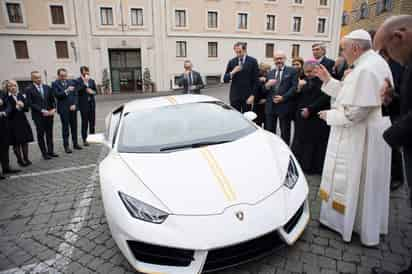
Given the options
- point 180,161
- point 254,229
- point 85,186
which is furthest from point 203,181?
point 85,186

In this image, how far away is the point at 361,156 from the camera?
2.35 meters

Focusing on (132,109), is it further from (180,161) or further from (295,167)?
(295,167)

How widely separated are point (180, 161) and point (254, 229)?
0.91m

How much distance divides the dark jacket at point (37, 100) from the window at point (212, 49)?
22.8 meters

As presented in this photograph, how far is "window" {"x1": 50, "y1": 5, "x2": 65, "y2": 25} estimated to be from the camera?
23406 millimetres

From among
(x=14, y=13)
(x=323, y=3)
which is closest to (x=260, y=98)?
(x=14, y=13)

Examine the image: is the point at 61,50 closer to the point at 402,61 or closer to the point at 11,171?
the point at 11,171

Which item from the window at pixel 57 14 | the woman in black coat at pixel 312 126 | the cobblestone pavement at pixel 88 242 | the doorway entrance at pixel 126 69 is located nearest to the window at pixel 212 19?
the doorway entrance at pixel 126 69

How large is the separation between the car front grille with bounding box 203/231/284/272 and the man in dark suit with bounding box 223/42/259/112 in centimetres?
380

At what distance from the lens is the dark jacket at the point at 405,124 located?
1666mm

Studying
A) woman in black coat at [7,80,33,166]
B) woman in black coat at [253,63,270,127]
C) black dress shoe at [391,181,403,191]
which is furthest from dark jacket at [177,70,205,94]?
black dress shoe at [391,181,403,191]

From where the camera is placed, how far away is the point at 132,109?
11.6 feet

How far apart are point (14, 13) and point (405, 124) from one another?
2969 centimetres

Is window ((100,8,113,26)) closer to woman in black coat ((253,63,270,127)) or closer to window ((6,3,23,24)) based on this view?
window ((6,3,23,24))
